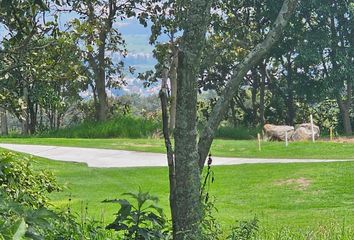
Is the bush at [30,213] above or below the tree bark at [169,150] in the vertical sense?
below

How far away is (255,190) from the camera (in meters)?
11.5

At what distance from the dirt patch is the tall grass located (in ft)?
45.1

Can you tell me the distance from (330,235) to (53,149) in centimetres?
1603

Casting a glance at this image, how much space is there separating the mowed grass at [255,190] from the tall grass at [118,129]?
34.1 feet

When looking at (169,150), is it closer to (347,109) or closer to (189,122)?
(189,122)

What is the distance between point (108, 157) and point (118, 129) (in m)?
8.38

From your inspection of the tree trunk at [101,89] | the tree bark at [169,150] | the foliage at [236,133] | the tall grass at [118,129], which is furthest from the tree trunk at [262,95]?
the tree bark at [169,150]

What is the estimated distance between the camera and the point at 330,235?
460cm

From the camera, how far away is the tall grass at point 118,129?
1023 inches

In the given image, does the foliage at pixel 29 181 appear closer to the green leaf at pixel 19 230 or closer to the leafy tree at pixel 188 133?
the leafy tree at pixel 188 133

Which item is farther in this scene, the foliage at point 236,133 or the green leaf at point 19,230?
the foliage at point 236,133

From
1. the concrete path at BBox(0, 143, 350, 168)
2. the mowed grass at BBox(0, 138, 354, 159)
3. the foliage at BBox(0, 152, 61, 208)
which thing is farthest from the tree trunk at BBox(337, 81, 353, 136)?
the foliage at BBox(0, 152, 61, 208)

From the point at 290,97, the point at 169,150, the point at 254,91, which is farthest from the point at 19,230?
the point at 254,91

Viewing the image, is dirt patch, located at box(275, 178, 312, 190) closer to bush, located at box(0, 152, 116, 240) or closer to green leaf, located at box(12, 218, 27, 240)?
bush, located at box(0, 152, 116, 240)
